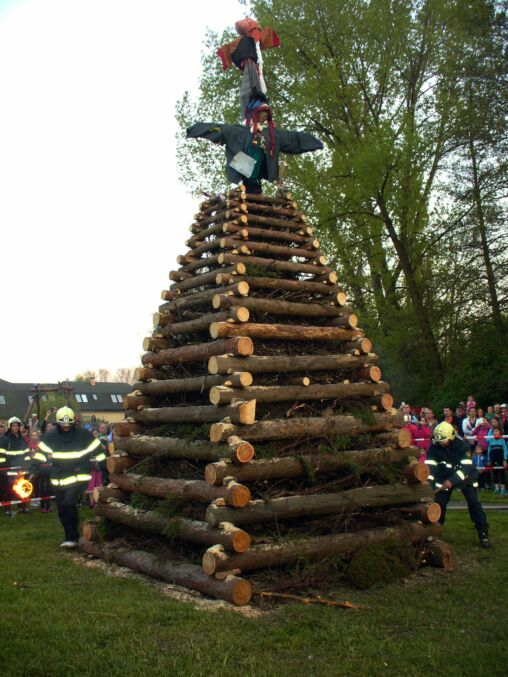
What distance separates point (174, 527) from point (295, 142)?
6.74m

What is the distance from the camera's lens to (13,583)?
8.15m

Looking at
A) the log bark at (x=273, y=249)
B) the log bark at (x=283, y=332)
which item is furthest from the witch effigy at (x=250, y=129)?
the log bark at (x=283, y=332)

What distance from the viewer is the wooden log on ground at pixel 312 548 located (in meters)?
7.76

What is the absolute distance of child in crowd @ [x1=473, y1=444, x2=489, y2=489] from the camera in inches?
680

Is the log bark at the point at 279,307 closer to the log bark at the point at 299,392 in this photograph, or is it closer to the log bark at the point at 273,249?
the log bark at the point at 273,249

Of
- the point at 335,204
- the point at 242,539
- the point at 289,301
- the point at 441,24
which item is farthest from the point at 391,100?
the point at 242,539

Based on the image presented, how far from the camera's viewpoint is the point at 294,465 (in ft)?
28.6

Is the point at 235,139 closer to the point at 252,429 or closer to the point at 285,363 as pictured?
the point at 285,363

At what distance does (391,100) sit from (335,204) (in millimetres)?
5291

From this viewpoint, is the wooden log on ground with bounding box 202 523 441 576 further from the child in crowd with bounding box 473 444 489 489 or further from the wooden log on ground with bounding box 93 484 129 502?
the child in crowd with bounding box 473 444 489 489

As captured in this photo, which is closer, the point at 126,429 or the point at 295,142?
the point at 126,429

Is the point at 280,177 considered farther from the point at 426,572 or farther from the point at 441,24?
the point at 441,24

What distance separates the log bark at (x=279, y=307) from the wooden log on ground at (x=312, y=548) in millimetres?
3149

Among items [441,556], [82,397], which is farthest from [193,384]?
[82,397]
